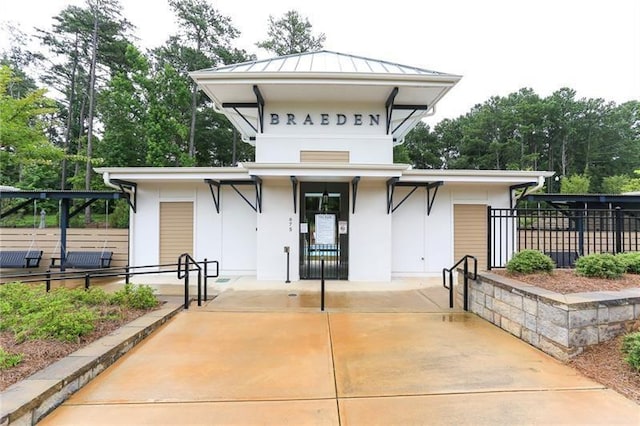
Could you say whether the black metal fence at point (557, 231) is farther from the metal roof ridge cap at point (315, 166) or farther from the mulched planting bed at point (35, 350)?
the mulched planting bed at point (35, 350)

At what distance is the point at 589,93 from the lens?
36.3 metres

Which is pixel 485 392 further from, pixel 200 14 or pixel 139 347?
pixel 200 14

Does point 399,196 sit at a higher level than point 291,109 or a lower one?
lower

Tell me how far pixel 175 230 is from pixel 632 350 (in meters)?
9.83

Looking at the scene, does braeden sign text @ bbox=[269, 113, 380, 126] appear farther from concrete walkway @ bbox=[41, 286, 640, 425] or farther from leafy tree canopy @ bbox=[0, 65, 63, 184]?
leafy tree canopy @ bbox=[0, 65, 63, 184]

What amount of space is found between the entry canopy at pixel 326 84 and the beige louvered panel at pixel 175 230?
3363 mm

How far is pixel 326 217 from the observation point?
829cm

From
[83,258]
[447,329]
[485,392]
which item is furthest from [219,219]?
[485,392]

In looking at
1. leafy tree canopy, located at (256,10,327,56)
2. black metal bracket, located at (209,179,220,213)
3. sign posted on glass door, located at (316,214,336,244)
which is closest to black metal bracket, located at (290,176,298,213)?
sign posted on glass door, located at (316,214,336,244)

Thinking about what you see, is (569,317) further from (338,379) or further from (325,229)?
(325,229)

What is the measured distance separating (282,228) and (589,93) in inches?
1818

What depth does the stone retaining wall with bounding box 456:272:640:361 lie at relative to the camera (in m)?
3.46

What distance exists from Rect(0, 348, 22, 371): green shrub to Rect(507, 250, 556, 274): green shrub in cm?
652

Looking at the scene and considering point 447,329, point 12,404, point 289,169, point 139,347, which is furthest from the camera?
point 289,169
